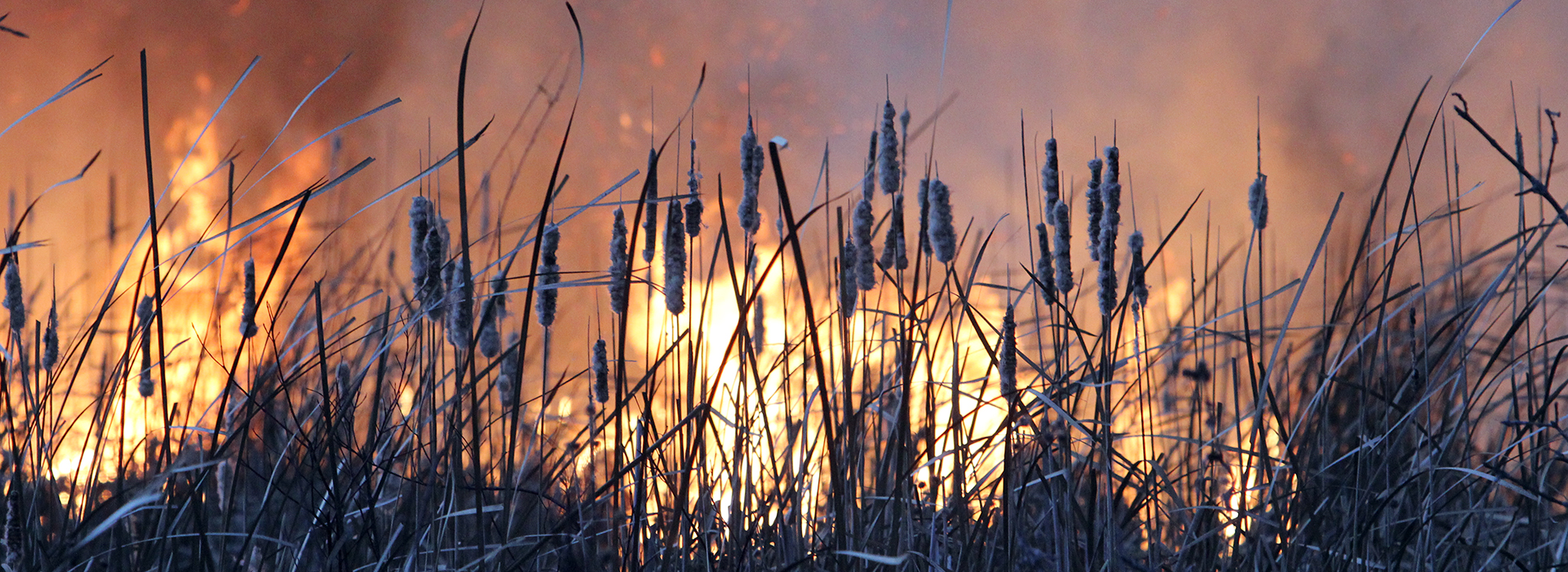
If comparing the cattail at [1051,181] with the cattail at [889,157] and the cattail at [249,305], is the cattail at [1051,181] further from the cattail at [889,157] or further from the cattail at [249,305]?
the cattail at [249,305]

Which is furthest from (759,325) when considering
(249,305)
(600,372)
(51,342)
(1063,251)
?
(51,342)

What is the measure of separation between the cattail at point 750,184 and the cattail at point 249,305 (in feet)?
1.70

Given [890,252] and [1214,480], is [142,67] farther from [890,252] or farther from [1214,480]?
[1214,480]

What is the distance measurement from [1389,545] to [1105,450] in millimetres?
393

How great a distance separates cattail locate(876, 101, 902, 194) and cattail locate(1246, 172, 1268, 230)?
0.41 metres

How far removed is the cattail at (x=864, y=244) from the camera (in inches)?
42.2

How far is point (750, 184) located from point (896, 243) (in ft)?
0.77

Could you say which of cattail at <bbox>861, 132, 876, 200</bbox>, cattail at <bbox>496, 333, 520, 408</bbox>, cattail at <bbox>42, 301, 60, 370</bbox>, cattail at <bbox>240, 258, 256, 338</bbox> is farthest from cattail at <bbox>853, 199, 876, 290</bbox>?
cattail at <bbox>42, 301, 60, 370</bbox>

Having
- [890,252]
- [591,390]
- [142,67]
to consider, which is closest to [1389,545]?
[890,252]

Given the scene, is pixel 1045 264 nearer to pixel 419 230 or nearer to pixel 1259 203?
pixel 1259 203

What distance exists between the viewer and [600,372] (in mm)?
1176

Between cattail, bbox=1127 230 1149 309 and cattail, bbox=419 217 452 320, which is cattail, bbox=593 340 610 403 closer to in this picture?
cattail, bbox=419 217 452 320

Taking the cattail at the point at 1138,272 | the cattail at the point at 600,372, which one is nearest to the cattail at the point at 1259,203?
the cattail at the point at 1138,272

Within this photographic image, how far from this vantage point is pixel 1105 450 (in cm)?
90
